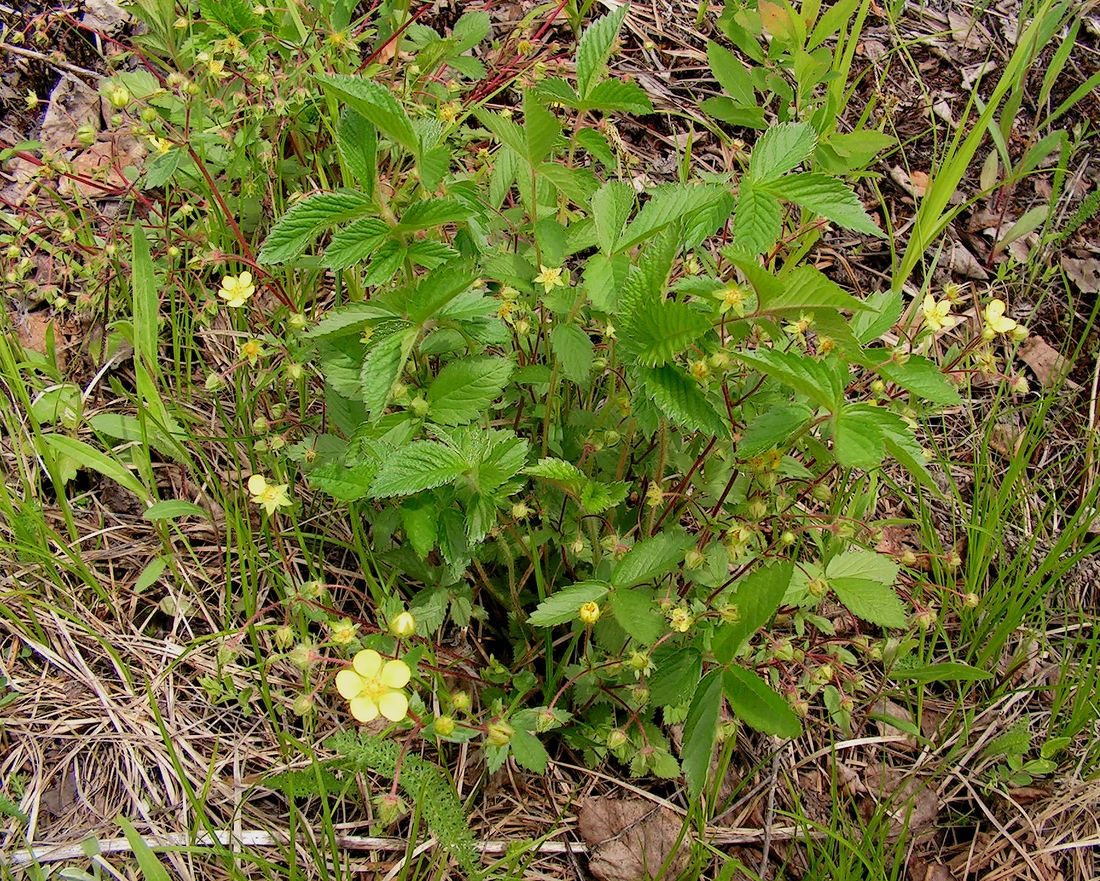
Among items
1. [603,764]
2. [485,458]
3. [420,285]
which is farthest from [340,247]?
[603,764]

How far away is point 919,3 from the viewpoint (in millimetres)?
3691

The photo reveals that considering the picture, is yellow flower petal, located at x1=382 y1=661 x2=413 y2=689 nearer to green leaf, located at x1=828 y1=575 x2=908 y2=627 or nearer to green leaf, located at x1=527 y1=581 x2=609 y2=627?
green leaf, located at x1=527 y1=581 x2=609 y2=627

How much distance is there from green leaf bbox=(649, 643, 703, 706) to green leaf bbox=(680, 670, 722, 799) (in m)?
0.06

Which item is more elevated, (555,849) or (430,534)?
(430,534)

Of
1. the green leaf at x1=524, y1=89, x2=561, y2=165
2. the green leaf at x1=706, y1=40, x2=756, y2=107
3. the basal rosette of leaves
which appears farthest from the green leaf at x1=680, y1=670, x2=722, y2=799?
the green leaf at x1=706, y1=40, x2=756, y2=107

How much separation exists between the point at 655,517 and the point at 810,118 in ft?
4.33

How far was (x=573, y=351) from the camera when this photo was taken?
1798mm

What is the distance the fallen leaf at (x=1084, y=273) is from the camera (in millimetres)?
3156

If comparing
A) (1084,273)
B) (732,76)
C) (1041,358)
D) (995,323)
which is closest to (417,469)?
(995,323)

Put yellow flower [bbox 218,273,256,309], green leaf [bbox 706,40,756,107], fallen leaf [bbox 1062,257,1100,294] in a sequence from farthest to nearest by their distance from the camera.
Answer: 1. fallen leaf [bbox 1062,257,1100,294]
2. green leaf [bbox 706,40,756,107]
3. yellow flower [bbox 218,273,256,309]

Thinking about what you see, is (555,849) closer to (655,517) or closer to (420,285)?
(655,517)

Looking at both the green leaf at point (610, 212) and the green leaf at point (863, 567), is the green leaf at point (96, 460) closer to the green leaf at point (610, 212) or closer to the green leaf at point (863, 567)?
the green leaf at point (610, 212)

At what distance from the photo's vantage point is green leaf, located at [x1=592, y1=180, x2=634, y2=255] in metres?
1.67

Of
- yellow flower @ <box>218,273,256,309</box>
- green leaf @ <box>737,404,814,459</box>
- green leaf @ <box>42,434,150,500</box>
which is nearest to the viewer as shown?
green leaf @ <box>737,404,814,459</box>
